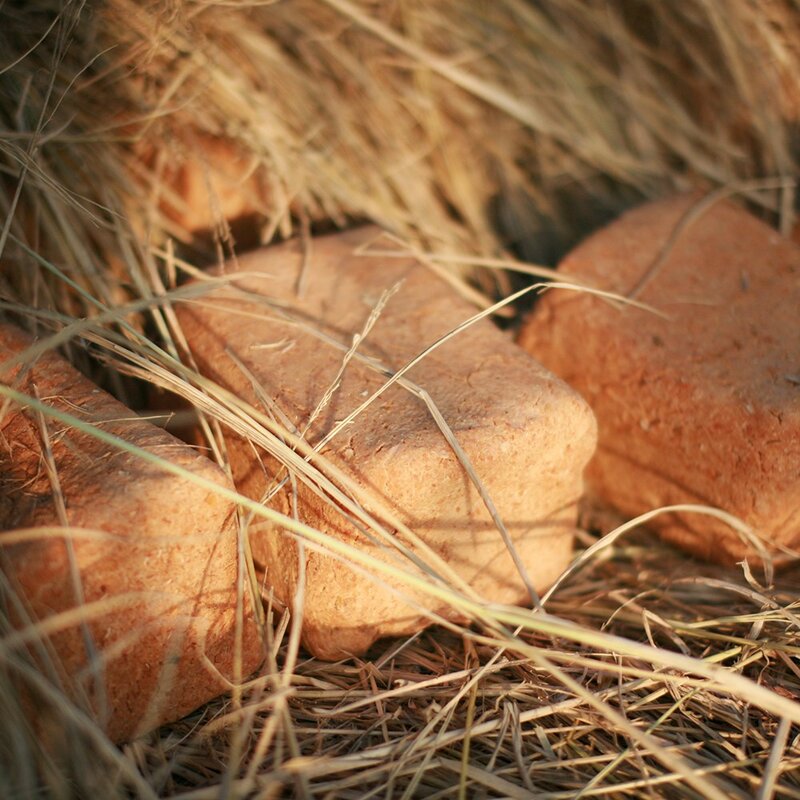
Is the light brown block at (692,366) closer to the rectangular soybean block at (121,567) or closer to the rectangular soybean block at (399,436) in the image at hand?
the rectangular soybean block at (399,436)

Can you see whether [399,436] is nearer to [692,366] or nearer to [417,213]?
[692,366]

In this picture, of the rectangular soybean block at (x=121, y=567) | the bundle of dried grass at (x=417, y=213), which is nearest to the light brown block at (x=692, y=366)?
the bundle of dried grass at (x=417, y=213)

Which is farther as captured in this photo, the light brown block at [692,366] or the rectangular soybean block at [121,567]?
the light brown block at [692,366]

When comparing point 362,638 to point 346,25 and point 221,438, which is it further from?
point 346,25

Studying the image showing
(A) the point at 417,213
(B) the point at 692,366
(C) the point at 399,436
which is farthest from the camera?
(A) the point at 417,213

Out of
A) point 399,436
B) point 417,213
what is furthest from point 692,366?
point 417,213

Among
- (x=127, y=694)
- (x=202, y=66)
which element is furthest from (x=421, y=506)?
(x=202, y=66)
